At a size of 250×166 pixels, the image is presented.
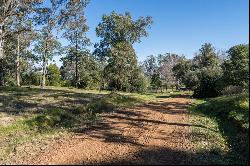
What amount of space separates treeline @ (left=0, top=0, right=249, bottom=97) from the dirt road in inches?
887

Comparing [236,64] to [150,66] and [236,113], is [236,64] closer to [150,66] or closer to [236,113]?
[236,113]

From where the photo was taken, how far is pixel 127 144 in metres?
17.2

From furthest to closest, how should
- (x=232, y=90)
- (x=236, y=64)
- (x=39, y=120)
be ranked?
(x=236, y=64) → (x=232, y=90) → (x=39, y=120)

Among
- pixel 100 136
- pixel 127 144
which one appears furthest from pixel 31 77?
pixel 127 144

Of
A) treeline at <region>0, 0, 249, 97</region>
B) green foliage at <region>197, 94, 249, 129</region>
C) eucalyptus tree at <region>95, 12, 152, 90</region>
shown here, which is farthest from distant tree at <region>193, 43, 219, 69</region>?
green foliage at <region>197, 94, 249, 129</region>

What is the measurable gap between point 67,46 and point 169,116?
196ft

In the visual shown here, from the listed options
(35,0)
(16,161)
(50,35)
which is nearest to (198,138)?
(16,161)

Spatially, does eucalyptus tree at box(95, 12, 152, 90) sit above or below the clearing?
above

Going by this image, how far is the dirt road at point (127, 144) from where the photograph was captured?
14633 millimetres

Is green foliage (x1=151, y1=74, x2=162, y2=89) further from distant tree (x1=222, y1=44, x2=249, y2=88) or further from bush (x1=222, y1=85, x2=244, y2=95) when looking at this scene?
bush (x1=222, y1=85, x2=244, y2=95)

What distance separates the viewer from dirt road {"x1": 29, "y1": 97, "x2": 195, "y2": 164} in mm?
14633

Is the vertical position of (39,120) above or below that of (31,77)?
below

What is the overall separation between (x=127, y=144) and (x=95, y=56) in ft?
A: 212

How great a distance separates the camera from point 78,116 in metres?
25.8
